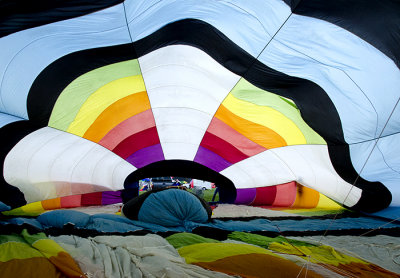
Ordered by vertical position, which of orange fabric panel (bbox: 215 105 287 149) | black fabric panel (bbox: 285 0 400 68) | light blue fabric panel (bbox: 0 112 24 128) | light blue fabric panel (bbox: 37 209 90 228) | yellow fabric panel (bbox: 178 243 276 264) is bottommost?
light blue fabric panel (bbox: 37 209 90 228)

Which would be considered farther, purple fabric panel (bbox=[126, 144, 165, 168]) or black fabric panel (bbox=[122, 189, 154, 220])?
purple fabric panel (bbox=[126, 144, 165, 168])

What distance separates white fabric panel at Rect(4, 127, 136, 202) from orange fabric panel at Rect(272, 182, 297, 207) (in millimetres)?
3134

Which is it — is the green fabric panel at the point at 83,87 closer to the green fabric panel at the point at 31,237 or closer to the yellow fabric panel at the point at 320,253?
the green fabric panel at the point at 31,237

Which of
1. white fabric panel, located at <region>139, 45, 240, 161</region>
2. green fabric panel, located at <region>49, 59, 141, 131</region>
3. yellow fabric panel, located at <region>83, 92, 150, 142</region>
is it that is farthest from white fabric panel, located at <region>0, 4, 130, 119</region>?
yellow fabric panel, located at <region>83, 92, 150, 142</region>

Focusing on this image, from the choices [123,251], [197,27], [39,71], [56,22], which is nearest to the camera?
[123,251]

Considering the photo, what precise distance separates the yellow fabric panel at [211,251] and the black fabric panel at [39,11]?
5.81 ft

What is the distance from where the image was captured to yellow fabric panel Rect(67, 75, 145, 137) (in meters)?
3.08

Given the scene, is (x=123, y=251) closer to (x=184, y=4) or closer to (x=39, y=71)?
(x=184, y=4)

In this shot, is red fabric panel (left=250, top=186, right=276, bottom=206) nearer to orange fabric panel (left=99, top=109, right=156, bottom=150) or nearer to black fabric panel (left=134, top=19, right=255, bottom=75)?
orange fabric panel (left=99, top=109, right=156, bottom=150)

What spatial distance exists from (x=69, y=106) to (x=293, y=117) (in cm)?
281

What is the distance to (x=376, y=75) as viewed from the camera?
2092 mm

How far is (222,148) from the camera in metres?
4.53

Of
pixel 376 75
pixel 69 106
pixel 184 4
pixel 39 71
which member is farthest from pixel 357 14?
pixel 69 106

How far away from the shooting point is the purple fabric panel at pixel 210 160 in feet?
15.8
